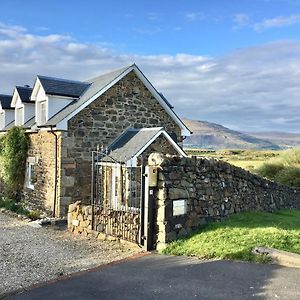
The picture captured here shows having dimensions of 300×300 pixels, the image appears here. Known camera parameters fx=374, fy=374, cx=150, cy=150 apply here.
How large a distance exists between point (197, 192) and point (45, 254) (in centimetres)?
466

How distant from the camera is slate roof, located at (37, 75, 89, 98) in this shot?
707 inches

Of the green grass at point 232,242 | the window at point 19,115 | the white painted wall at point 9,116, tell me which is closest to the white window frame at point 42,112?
the window at point 19,115

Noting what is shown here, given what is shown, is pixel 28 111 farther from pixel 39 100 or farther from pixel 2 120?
pixel 2 120

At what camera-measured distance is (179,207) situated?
1021 centimetres

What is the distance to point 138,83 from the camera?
19.0m

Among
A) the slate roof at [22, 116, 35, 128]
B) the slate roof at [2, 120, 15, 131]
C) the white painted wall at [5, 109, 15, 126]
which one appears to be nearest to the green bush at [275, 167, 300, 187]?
the slate roof at [22, 116, 35, 128]

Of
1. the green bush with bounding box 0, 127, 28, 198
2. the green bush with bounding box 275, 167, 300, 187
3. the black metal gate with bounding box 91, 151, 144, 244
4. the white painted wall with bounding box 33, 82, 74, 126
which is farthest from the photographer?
the green bush with bounding box 275, 167, 300, 187

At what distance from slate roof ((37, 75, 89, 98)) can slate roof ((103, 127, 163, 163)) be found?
3249 mm

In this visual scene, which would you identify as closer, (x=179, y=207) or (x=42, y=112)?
(x=179, y=207)

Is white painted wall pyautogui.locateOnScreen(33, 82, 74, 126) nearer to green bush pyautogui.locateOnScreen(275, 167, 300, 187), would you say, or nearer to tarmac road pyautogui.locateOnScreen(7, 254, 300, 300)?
tarmac road pyautogui.locateOnScreen(7, 254, 300, 300)

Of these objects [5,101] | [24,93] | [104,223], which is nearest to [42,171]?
[24,93]

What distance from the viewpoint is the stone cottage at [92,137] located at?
1587 cm

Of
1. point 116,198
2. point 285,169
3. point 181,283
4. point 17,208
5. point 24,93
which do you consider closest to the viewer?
point 181,283

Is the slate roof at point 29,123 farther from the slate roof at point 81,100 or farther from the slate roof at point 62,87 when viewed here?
the slate roof at point 81,100
